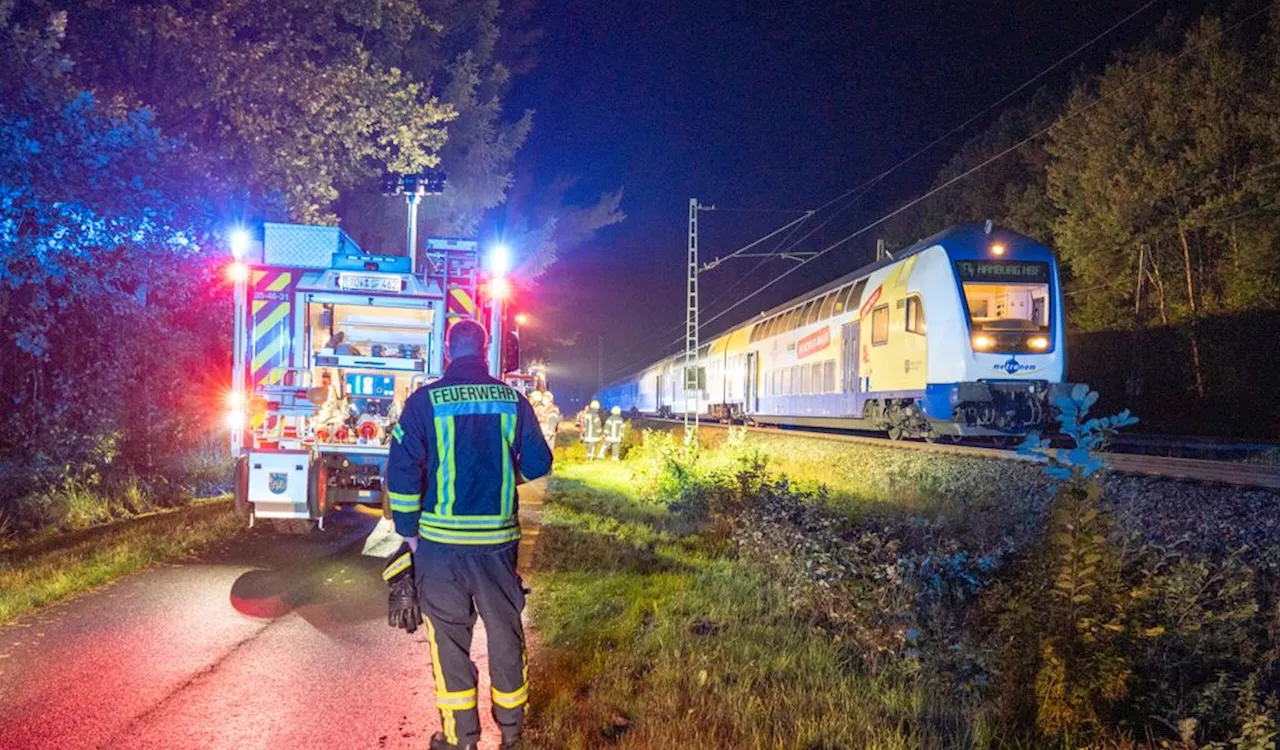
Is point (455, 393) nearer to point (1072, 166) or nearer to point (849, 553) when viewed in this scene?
point (849, 553)

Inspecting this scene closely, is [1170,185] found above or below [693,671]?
above

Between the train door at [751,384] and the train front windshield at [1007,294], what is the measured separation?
43.3 feet

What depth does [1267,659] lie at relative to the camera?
5.37m

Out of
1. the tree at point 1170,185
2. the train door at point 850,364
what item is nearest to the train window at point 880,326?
the train door at point 850,364

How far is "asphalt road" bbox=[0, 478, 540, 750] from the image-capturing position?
447 centimetres

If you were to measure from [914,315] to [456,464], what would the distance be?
43.1ft

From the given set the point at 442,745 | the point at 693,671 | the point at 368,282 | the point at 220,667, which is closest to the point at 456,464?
the point at 442,745

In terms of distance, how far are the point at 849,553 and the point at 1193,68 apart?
27.1m

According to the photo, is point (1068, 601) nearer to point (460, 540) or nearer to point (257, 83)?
point (460, 540)

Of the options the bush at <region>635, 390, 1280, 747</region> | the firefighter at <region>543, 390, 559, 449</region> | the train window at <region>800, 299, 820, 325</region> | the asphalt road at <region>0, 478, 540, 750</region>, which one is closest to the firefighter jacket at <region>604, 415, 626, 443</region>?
the firefighter at <region>543, 390, 559, 449</region>

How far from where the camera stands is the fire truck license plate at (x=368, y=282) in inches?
361

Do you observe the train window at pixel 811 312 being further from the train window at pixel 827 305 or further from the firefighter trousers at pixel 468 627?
the firefighter trousers at pixel 468 627

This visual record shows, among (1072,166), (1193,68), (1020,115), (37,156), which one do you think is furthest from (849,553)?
(1020,115)

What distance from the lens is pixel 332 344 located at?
941cm
